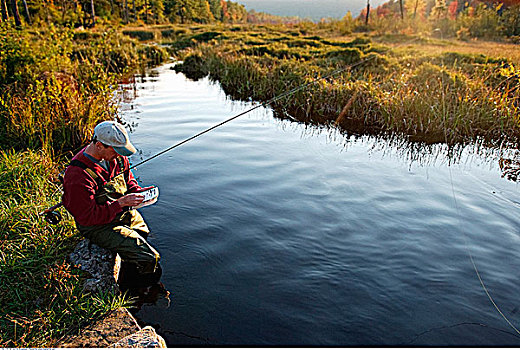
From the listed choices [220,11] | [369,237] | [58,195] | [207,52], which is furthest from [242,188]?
[220,11]

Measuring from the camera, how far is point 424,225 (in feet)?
16.8

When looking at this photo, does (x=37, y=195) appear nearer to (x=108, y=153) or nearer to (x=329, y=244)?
(x=108, y=153)

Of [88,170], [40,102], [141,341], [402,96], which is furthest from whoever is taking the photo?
[402,96]

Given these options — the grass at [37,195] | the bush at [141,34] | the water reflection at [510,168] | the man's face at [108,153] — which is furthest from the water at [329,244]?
the bush at [141,34]

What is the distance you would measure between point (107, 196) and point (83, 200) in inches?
10.5

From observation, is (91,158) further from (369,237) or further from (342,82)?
(342,82)

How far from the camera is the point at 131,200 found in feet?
11.3

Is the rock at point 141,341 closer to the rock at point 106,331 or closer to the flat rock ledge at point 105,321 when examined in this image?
the flat rock ledge at point 105,321

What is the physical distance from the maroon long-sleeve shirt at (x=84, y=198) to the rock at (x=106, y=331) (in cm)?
88

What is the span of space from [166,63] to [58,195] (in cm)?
1892

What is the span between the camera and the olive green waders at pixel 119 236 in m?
3.62

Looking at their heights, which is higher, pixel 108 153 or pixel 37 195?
pixel 108 153

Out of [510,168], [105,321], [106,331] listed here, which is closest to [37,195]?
[105,321]

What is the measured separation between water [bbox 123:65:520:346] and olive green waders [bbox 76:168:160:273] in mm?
340
